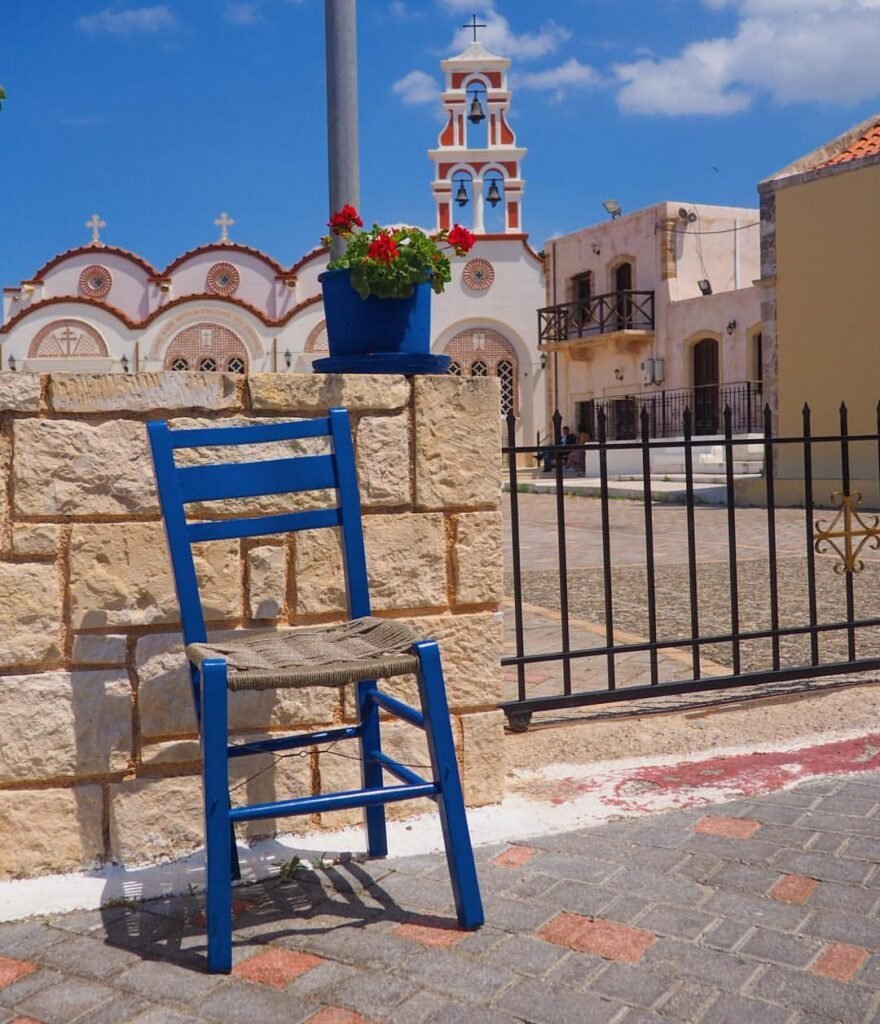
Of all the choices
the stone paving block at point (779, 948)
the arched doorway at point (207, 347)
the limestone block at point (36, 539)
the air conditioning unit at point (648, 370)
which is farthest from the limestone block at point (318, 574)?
the arched doorway at point (207, 347)

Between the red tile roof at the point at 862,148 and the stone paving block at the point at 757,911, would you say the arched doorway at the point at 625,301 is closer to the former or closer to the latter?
the red tile roof at the point at 862,148

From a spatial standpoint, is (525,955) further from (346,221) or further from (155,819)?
(346,221)

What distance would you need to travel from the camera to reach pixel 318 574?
9.82 feet

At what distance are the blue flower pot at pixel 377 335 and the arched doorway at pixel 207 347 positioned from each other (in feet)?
85.9

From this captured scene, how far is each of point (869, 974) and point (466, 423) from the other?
1.70m

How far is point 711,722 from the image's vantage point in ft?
13.2

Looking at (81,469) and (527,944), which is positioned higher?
(81,469)

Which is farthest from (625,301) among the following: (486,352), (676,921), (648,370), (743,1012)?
(743,1012)

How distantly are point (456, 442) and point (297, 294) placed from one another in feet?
93.6

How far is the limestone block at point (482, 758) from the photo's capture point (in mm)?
3137

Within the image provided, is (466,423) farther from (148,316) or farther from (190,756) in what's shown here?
(148,316)

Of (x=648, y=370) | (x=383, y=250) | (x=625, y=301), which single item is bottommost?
(x=383, y=250)

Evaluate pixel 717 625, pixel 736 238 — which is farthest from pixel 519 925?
pixel 736 238

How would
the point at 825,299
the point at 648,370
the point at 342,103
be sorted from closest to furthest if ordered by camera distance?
the point at 342,103
the point at 825,299
the point at 648,370
